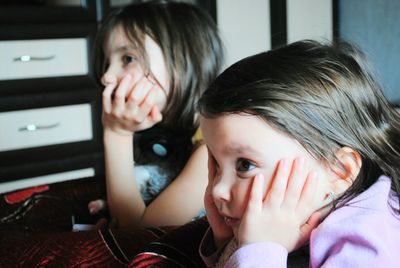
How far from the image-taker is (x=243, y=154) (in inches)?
22.4

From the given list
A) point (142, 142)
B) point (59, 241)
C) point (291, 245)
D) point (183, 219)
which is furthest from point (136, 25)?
point (291, 245)

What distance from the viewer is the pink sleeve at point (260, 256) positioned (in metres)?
0.54

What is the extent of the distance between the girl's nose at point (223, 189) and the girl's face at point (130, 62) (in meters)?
0.44

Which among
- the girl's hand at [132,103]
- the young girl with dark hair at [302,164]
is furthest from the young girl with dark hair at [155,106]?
the young girl with dark hair at [302,164]

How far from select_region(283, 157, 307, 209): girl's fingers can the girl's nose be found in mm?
59

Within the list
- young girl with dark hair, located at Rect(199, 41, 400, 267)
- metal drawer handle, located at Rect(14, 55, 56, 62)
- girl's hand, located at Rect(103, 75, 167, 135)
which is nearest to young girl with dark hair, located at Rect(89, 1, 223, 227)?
girl's hand, located at Rect(103, 75, 167, 135)

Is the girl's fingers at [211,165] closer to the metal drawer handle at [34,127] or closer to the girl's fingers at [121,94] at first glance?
the girl's fingers at [121,94]

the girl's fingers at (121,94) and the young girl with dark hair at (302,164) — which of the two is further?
the girl's fingers at (121,94)

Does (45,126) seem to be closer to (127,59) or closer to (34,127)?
(34,127)

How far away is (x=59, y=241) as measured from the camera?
2.31ft

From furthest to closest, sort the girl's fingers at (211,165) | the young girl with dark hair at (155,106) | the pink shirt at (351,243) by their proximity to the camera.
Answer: the young girl with dark hair at (155,106) → the girl's fingers at (211,165) → the pink shirt at (351,243)

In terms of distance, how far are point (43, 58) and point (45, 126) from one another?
0.23 m

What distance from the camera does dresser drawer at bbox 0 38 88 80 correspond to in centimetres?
187

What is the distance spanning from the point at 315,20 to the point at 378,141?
2.15 meters
